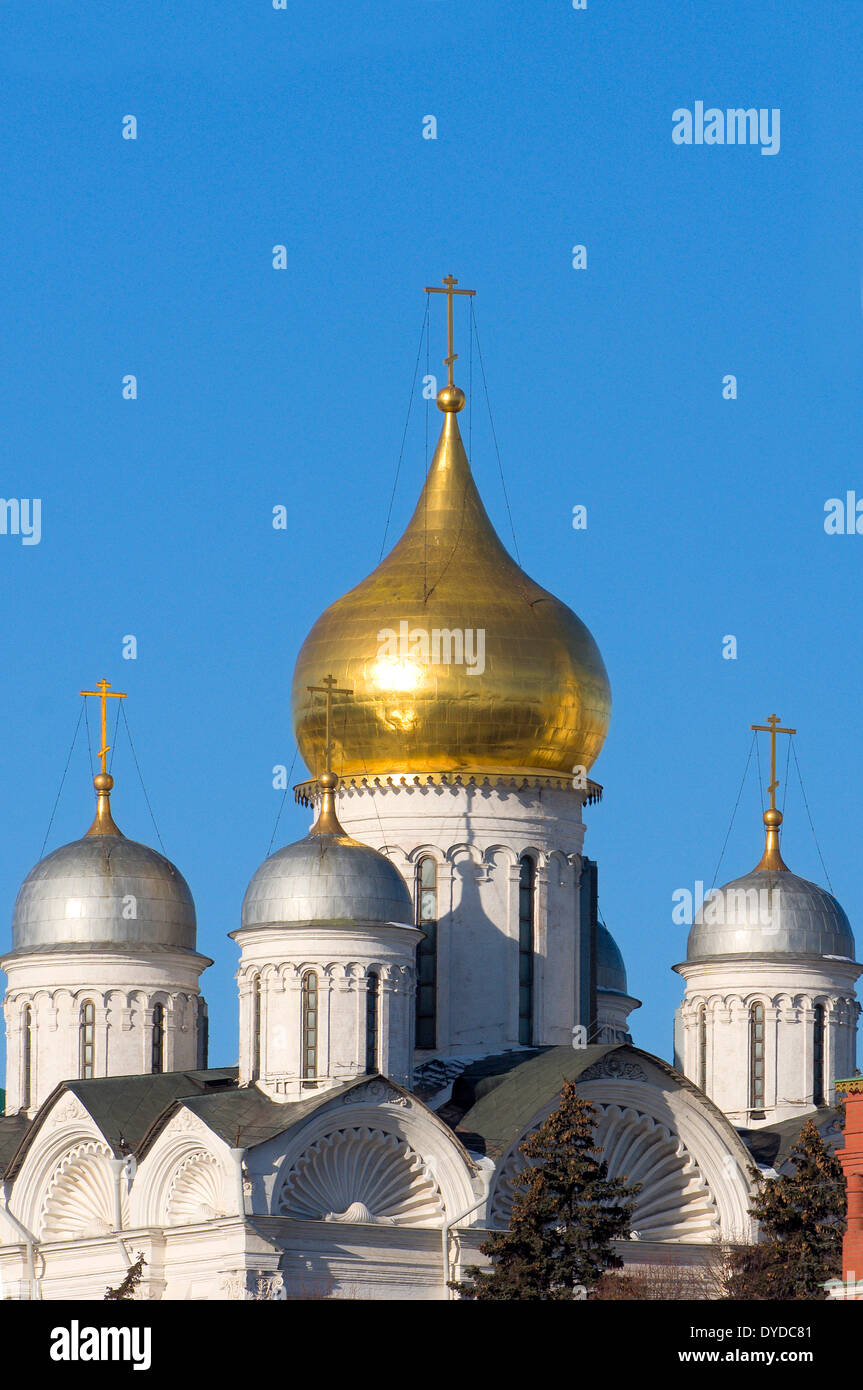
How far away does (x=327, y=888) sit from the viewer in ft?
123

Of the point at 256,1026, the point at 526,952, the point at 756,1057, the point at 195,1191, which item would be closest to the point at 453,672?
the point at 526,952

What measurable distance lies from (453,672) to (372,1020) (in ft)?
17.7

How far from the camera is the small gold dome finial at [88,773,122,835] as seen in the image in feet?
139

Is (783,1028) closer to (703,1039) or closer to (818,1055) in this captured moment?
(818,1055)

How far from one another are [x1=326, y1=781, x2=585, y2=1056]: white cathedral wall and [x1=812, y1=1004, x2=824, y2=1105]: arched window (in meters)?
3.11

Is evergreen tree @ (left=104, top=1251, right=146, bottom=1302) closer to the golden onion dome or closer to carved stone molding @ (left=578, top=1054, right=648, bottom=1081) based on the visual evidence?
carved stone molding @ (left=578, top=1054, right=648, bottom=1081)

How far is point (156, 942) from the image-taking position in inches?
1633

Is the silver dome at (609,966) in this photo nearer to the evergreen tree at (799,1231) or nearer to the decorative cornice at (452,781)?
the decorative cornice at (452,781)

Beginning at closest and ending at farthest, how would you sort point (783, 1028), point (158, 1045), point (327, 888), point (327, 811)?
point (327, 888), point (327, 811), point (158, 1045), point (783, 1028)

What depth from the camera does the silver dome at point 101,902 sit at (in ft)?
135

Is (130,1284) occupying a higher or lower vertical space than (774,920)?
lower

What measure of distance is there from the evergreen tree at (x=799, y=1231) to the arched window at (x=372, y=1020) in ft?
14.8
